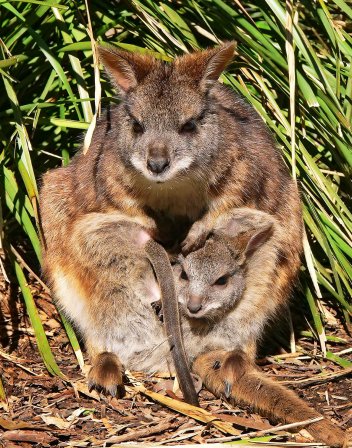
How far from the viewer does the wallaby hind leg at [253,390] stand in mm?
4395

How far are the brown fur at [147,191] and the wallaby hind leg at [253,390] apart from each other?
23 centimetres

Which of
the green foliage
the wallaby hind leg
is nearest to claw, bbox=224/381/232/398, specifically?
the wallaby hind leg

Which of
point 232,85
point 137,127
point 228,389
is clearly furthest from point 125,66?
point 228,389

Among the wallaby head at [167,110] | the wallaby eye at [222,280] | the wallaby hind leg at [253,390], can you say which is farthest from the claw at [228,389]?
the wallaby head at [167,110]

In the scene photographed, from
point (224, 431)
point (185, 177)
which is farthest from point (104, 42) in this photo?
point (224, 431)

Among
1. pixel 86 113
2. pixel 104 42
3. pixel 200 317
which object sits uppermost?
pixel 104 42

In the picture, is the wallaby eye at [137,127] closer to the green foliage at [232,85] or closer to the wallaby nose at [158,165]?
the wallaby nose at [158,165]

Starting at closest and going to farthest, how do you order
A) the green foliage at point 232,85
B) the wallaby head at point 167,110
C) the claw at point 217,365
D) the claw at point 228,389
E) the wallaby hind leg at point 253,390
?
the wallaby hind leg at point 253,390
the wallaby head at point 167,110
the claw at point 228,389
the claw at point 217,365
the green foliage at point 232,85

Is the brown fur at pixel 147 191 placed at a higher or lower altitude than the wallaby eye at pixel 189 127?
lower

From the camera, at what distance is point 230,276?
Answer: 199 inches

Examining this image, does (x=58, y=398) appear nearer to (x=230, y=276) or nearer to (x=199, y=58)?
(x=230, y=276)

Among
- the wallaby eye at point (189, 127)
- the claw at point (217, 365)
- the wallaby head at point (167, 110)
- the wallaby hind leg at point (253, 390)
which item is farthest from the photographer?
the claw at point (217, 365)

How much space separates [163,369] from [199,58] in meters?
1.72

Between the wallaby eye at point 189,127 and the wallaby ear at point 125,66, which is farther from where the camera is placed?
the wallaby ear at point 125,66
